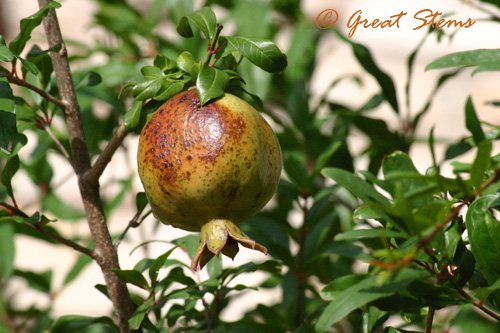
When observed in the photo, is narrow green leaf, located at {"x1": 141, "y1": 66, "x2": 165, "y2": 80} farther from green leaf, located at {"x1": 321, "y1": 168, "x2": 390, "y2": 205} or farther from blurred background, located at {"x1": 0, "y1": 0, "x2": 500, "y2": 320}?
blurred background, located at {"x1": 0, "y1": 0, "x2": 500, "y2": 320}

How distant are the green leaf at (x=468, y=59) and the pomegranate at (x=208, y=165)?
0.28 m

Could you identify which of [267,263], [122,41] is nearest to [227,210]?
[267,263]

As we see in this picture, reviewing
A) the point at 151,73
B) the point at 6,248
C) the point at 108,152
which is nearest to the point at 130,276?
the point at 108,152

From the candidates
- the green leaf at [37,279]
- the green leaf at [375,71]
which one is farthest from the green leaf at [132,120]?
the green leaf at [37,279]

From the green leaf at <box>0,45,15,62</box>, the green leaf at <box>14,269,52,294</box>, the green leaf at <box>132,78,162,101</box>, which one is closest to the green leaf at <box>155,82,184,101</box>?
the green leaf at <box>132,78,162,101</box>

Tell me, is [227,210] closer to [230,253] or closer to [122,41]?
[230,253]

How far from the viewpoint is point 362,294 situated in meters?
0.61

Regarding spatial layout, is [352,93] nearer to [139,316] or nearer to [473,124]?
[473,124]

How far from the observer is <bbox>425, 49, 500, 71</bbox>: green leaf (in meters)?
0.79

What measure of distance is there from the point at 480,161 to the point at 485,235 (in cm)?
17

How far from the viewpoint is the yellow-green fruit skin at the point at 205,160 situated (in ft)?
2.16

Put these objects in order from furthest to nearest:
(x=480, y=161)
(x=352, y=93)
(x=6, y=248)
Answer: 1. (x=352, y=93)
2. (x=6, y=248)
3. (x=480, y=161)

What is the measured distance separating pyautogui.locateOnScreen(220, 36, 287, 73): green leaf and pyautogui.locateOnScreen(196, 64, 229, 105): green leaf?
0.04 m

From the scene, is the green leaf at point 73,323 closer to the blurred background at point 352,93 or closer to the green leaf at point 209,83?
the green leaf at point 209,83
